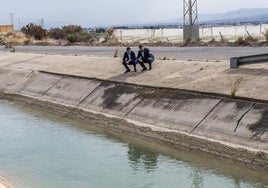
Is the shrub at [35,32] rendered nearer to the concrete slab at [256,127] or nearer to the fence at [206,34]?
the fence at [206,34]

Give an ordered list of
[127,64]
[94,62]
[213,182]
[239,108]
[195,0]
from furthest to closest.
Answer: [195,0] < [94,62] < [127,64] < [239,108] < [213,182]

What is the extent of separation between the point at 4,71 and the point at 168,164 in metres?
25.4

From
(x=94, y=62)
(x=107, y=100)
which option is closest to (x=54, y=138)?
(x=107, y=100)

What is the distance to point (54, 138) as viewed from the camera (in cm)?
1975

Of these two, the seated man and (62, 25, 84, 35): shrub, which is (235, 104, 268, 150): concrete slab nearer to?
the seated man

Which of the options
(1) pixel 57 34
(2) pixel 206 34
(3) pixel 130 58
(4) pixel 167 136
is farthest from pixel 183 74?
(1) pixel 57 34

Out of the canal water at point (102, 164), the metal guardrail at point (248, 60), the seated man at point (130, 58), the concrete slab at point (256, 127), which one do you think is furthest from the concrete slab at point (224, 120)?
the seated man at point (130, 58)

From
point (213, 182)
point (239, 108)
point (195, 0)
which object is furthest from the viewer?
point (195, 0)

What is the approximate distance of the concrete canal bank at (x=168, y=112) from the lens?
15.2 meters

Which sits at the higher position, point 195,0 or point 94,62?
point 195,0

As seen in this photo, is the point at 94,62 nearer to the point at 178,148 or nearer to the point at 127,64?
the point at 127,64

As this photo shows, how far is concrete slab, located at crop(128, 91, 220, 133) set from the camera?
1767cm

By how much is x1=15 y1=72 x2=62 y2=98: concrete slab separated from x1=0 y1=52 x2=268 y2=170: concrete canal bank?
0.34 feet

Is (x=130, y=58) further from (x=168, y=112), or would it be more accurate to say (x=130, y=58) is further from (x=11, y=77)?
(x=11, y=77)
